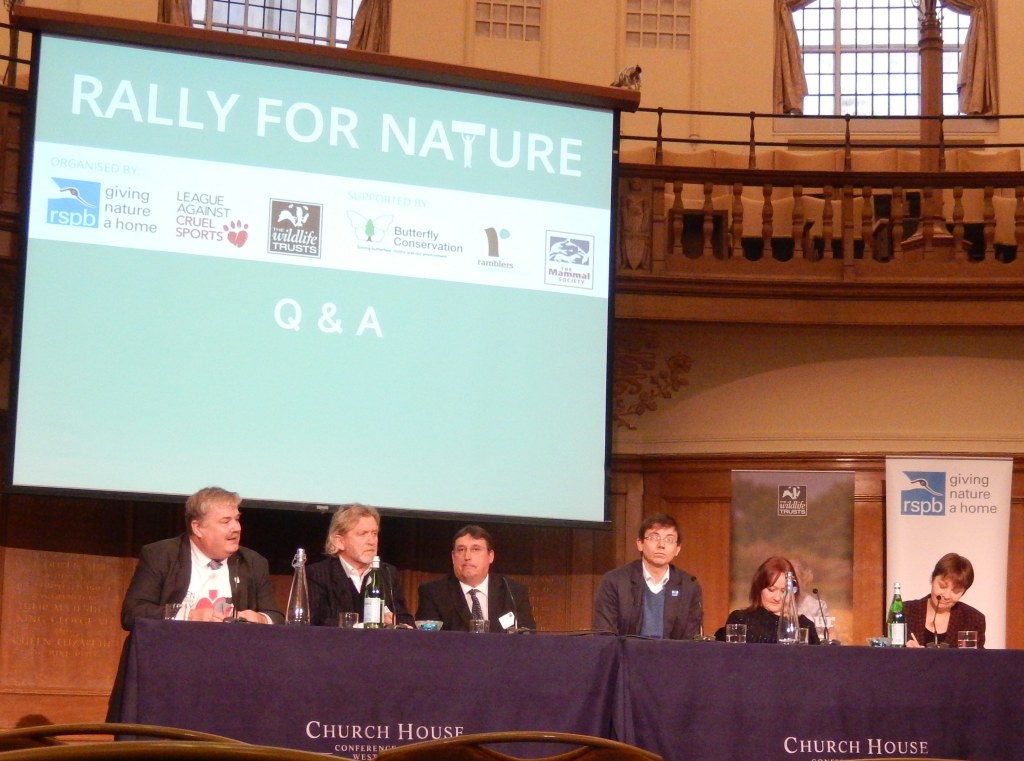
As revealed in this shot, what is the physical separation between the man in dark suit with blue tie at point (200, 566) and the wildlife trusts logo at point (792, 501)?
13.0 ft

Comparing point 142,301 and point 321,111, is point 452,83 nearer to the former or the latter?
point 321,111

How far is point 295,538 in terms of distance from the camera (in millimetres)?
7684

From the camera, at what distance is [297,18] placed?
11.2 m

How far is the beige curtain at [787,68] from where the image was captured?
35.6 feet

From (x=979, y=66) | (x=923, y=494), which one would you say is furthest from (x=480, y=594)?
(x=979, y=66)

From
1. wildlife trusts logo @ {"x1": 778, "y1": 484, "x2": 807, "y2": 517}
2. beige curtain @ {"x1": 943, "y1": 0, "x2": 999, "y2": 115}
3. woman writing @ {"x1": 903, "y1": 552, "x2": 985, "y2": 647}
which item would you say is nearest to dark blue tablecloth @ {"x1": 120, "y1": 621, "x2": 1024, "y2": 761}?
woman writing @ {"x1": 903, "y1": 552, "x2": 985, "y2": 647}

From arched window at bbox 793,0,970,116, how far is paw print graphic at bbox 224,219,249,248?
6136mm

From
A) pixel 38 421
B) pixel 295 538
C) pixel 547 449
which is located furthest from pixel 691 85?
pixel 38 421

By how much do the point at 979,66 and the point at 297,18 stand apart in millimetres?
5543

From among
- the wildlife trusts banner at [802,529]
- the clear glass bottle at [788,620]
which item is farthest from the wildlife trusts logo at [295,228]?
the clear glass bottle at [788,620]

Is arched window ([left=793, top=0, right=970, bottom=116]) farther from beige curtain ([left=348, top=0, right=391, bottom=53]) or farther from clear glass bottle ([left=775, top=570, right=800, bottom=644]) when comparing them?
clear glass bottle ([left=775, top=570, right=800, bottom=644])

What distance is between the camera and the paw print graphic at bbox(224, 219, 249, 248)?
699 centimetres

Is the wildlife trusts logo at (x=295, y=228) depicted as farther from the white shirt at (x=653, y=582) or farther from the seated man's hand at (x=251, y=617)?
the seated man's hand at (x=251, y=617)

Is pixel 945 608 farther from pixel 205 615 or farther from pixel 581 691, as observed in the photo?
pixel 205 615
